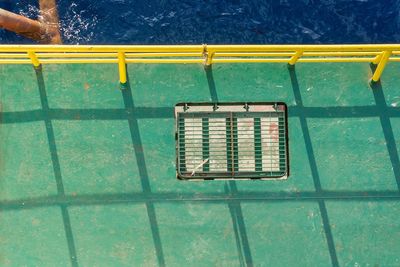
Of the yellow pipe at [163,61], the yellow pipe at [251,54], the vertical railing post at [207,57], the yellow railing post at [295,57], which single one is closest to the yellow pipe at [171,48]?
the vertical railing post at [207,57]

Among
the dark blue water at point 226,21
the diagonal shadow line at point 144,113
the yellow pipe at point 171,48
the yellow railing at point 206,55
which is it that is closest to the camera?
the yellow pipe at point 171,48

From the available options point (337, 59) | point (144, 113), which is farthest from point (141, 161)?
point (337, 59)

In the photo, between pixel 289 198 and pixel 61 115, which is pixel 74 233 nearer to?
pixel 61 115

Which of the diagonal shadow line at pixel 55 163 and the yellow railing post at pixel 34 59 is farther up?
the yellow railing post at pixel 34 59

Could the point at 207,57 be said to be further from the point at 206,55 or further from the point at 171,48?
the point at 171,48

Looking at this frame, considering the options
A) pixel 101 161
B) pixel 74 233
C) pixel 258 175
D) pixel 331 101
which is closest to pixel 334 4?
pixel 331 101

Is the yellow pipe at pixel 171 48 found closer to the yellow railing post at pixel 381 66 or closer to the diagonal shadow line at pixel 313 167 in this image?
the yellow railing post at pixel 381 66

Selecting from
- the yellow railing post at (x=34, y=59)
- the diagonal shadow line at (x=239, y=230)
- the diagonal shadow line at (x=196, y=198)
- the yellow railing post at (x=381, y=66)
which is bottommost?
the diagonal shadow line at (x=239, y=230)
